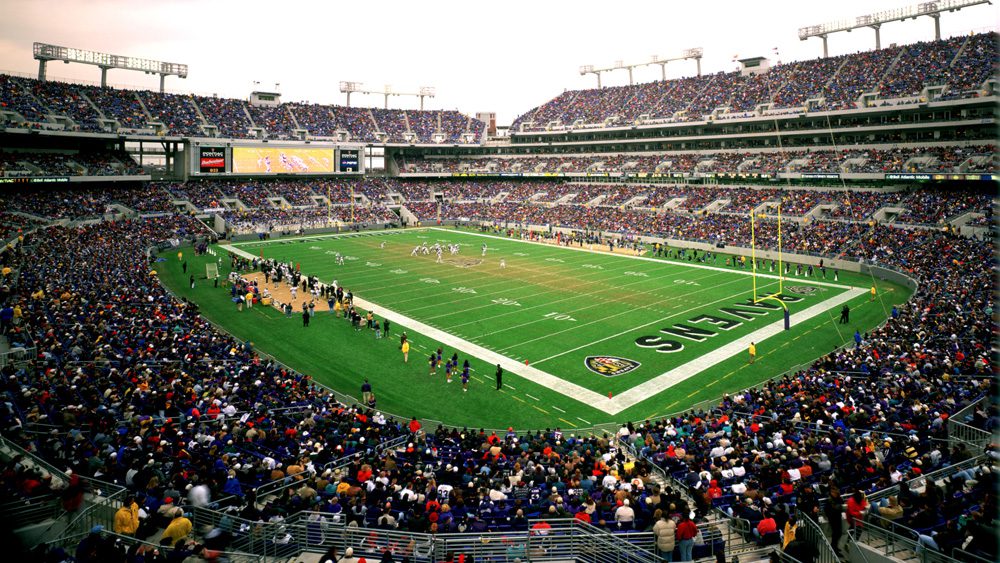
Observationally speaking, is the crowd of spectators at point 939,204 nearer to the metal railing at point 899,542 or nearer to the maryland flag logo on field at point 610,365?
the maryland flag logo on field at point 610,365

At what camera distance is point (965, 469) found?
33.7 feet

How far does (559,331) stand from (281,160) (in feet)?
184

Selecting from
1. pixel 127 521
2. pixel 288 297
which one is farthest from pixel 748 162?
pixel 127 521

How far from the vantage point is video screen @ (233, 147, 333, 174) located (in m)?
67.4

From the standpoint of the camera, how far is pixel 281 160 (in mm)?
71000

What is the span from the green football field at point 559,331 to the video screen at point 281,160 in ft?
92.4

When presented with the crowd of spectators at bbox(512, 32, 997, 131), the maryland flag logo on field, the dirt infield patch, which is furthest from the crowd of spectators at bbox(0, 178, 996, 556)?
the crowd of spectators at bbox(512, 32, 997, 131)

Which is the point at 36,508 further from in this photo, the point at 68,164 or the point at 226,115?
the point at 226,115

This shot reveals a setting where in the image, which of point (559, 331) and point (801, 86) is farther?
point (801, 86)

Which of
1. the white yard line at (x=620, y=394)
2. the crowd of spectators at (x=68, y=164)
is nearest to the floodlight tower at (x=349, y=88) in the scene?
the crowd of spectators at (x=68, y=164)

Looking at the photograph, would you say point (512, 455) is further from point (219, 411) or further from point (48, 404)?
point (48, 404)

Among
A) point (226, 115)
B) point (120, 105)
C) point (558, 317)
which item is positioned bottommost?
point (558, 317)

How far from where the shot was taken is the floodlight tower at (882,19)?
5784 centimetres

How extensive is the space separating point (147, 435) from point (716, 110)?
223 ft
